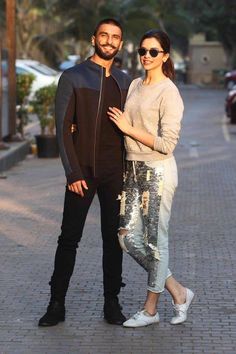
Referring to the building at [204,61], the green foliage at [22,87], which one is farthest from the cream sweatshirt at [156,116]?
the building at [204,61]

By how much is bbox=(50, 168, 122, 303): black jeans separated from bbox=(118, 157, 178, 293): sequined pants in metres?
0.12

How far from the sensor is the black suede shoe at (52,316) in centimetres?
568

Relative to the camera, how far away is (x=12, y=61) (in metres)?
16.7

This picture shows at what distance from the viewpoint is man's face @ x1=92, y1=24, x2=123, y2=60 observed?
5.48 m

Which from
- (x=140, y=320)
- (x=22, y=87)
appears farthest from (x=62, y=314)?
(x=22, y=87)

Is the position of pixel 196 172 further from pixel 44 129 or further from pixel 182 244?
pixel 182 244

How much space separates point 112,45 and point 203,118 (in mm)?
20754

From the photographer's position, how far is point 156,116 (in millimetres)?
5332

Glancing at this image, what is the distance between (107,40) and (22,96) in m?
11.7

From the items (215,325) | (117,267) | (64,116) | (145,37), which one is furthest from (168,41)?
(215,325)

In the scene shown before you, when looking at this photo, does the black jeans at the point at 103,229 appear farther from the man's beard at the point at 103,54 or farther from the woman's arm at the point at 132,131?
the man's beard at the point at 103,54

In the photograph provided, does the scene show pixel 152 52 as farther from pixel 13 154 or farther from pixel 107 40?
pixel 13 154

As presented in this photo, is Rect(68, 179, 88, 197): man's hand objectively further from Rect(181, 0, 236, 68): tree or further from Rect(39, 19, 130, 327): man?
Rect(181, 0, 236, 68): tree

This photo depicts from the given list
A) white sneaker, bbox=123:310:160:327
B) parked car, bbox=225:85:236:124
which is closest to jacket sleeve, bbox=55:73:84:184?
white sneaker, bbox=123:310:160:327
